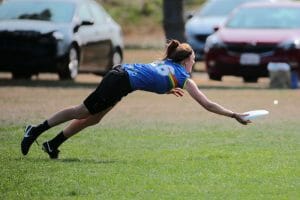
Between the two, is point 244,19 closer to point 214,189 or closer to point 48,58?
point 48,58

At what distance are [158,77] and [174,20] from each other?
47.7 feet

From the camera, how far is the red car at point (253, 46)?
73.6 ft

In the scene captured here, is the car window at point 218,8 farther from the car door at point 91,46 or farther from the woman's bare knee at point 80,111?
the woman's bare knee at point 80,111

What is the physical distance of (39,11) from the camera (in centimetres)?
2334

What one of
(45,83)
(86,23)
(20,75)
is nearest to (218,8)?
(86,23)

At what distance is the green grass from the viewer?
372 inches

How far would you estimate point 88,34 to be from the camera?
77.2 ft

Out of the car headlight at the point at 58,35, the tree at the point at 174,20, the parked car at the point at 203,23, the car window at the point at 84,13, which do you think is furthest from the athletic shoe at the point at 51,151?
the parked car at the point at 203,23

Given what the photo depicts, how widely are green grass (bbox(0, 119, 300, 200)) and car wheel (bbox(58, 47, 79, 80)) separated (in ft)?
25.1

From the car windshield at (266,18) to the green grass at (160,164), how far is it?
8772 millimetres

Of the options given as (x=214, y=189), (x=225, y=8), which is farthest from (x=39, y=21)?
(x=214, y=189)

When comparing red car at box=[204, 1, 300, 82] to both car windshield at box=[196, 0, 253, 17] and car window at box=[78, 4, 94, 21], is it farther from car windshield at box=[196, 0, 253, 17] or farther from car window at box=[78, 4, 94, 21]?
car windshield at box=[196, 0, 253, 17]

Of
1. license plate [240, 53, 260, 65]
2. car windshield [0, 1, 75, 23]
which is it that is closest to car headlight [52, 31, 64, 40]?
car windshield [0, 1, 75, 23]

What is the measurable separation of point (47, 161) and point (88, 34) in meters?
12.2
